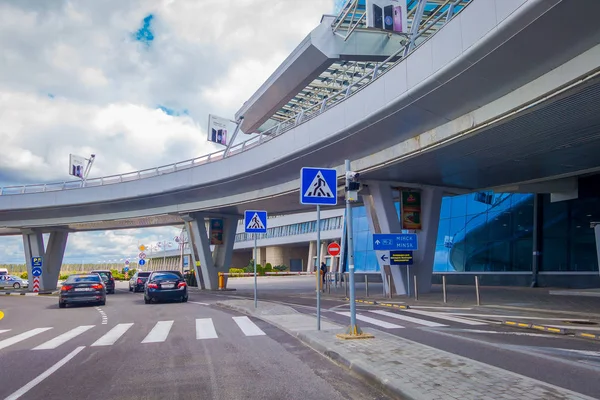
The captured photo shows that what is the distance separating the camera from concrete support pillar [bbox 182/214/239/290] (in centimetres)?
3775

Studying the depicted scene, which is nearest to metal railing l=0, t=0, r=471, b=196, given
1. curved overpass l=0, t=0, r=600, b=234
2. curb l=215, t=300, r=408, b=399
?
curved overpass l=0, t=0, r=600, b=234

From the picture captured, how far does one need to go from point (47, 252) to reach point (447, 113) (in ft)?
143

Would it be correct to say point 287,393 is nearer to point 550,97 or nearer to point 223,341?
point 223,341

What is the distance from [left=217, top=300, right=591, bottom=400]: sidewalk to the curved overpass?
22.8ft

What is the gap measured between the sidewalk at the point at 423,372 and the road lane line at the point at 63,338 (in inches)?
211

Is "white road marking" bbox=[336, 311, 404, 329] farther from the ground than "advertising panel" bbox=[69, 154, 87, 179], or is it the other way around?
"advertising panel" bbox=[69, 154, 87, 179]

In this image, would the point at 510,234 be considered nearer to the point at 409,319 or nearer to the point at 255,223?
the point at 409,319

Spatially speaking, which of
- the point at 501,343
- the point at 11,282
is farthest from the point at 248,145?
the point at 11,282

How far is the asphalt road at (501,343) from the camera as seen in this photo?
711 centimetres

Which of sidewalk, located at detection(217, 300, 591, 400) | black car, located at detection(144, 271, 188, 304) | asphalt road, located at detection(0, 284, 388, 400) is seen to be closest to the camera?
sidewalk, located at detection(217, 300, 591, 400)

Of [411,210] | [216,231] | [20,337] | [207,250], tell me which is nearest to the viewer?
[20,337]

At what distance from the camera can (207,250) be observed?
37844mm

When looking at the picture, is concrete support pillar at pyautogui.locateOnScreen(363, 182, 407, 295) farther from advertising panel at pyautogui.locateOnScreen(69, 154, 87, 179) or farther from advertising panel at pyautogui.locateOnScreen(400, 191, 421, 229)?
advertising panel at pyautogui.locateOnScreen(69, 154, 87, 179)

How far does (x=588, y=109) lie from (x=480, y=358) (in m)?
8.40
